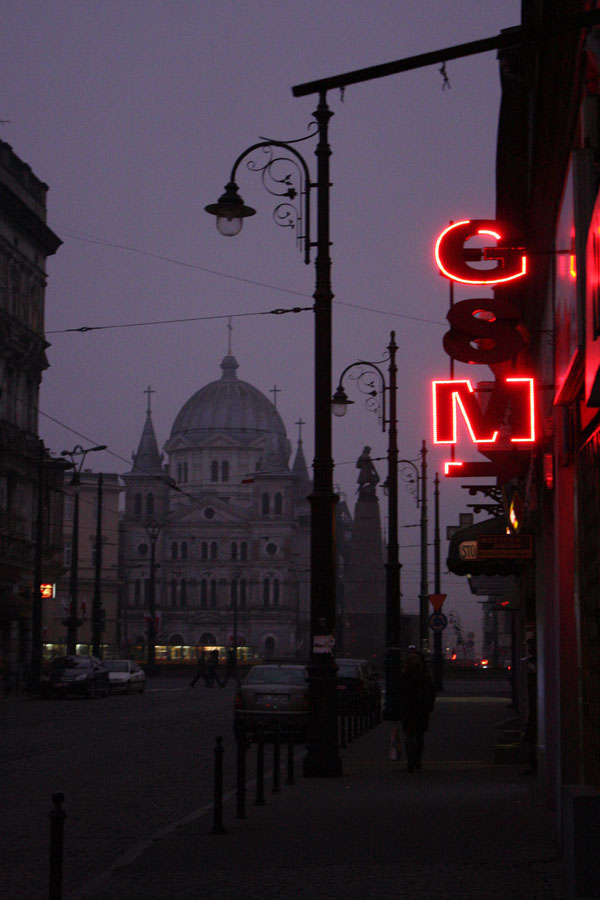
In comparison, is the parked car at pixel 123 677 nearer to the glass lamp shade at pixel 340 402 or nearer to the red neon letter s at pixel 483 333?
the glass lamp shade at pixel 340 402

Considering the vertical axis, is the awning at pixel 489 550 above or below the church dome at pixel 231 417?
below

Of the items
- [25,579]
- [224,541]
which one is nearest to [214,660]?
[25,579]

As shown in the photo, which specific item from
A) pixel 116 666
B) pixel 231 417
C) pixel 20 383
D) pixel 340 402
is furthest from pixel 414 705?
pixel 231 417

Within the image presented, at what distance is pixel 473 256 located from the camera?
45.5 feet

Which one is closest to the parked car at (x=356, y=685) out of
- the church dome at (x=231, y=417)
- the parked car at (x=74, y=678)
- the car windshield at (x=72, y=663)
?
the parked car at (x=74, y=678)

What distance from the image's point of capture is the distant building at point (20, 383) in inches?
2028

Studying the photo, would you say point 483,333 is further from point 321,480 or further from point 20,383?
point 20,383

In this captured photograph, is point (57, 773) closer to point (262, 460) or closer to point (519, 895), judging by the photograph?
point (519, 895)

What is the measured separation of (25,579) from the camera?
54062 millimetres

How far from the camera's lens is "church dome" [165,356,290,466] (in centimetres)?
16312

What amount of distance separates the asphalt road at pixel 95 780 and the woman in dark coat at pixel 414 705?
8.27 feet

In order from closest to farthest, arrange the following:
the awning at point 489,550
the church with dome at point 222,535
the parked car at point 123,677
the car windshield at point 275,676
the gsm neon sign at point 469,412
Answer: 1. the gsm neon sign at point 469,412
2. the awning at point 489,550
3. the car windshield at point 275,676
4. the parked car at point 123,677
5. the church with dome at point 222,535

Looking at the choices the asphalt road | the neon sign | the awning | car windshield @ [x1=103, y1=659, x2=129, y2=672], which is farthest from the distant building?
the neon sign

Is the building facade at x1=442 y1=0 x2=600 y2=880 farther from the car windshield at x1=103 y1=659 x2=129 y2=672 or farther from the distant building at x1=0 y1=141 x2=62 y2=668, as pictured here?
the car windshield at x1=103 y1=659 x2=129 y2=672
